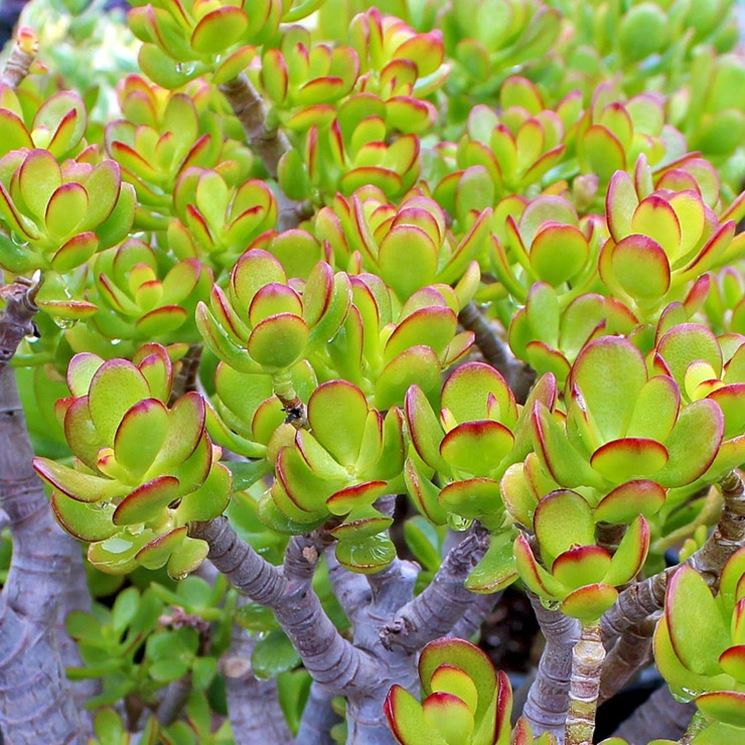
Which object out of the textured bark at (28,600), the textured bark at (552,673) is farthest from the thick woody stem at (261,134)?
the textured bark at (552,673)

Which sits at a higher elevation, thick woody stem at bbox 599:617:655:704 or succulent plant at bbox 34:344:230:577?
succulent plant at bbox 34:344:230:577

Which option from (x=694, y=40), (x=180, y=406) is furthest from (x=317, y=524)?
(x=694, y=40)

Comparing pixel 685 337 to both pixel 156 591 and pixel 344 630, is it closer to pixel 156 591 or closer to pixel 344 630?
pixel 344 630

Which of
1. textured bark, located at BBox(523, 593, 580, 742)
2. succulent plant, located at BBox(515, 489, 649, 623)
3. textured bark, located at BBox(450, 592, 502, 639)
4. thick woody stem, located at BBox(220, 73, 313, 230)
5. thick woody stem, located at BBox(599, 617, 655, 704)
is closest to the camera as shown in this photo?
succulent plant, located at BBox(515, 489, 649, 623)

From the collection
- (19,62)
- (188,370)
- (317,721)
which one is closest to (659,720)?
(317,721)

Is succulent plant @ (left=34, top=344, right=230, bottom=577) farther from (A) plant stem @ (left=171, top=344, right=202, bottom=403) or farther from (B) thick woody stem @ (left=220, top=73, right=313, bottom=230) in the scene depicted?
(B) thick woody stem @ (left=220, top=73, right=313, bottom=230)

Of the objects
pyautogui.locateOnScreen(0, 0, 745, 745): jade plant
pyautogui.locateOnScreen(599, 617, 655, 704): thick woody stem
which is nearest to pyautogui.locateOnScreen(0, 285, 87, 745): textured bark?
pyautogui.locateOnScreen(0, 0, 745, 745): jade plant
